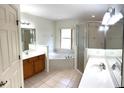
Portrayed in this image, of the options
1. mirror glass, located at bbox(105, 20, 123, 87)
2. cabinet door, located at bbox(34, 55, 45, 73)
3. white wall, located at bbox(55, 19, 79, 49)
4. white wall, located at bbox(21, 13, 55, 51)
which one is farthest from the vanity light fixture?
white wall, located at bbox(55, 19, 79, 49)

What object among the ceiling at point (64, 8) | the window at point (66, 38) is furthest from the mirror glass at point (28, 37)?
the window at point (66, 38)

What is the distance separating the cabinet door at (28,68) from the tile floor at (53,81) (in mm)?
132

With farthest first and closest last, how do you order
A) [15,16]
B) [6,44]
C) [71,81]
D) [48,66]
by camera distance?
[48,66]
[71,81]
[15,16]
[6,44]

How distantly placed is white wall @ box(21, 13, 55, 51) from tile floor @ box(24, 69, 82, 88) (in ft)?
5.16

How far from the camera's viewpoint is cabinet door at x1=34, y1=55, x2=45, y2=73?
13.5 feet

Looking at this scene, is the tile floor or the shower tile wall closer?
the tile floor

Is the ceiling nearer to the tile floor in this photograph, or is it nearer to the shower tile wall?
the shower tile wall

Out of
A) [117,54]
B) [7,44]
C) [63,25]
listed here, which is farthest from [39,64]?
[117,54]

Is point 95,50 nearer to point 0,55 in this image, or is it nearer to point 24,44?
point 24,44

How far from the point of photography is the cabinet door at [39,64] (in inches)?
161

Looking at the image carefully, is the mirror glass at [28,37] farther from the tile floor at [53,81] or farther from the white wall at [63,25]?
the white wall at [63,25]
